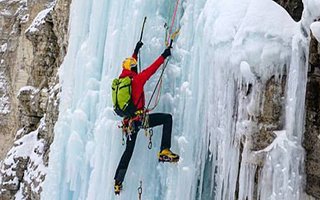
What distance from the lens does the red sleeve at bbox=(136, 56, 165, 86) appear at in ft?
15.7

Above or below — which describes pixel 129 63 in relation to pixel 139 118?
above

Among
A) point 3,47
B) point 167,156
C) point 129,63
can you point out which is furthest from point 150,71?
point 3,47

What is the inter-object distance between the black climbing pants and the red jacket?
8.0 inches

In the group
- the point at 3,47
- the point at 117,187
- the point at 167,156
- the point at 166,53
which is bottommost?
the point at 117,187

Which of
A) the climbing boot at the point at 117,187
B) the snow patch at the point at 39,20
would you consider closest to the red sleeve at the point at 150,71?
the climbing boot at the point at 117,187

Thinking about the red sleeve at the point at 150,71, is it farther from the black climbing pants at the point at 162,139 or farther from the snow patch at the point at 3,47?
the snow patch at the point at 3,47

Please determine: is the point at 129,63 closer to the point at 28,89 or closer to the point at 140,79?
the point at 140,79

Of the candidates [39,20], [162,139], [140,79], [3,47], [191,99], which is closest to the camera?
[191,99]

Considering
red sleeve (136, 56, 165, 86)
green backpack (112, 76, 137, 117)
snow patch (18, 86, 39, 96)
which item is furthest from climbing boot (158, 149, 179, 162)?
snow patch (18, 86, 39, 96)

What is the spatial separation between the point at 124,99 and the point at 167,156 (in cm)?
77

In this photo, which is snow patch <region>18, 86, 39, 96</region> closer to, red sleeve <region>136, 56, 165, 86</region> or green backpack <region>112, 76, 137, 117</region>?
green backpack <region>112, 76, 137, 117</region>

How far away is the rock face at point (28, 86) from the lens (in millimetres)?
10047

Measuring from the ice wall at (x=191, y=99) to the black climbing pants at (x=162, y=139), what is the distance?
0.10 m

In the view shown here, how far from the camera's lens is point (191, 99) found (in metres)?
4.60
